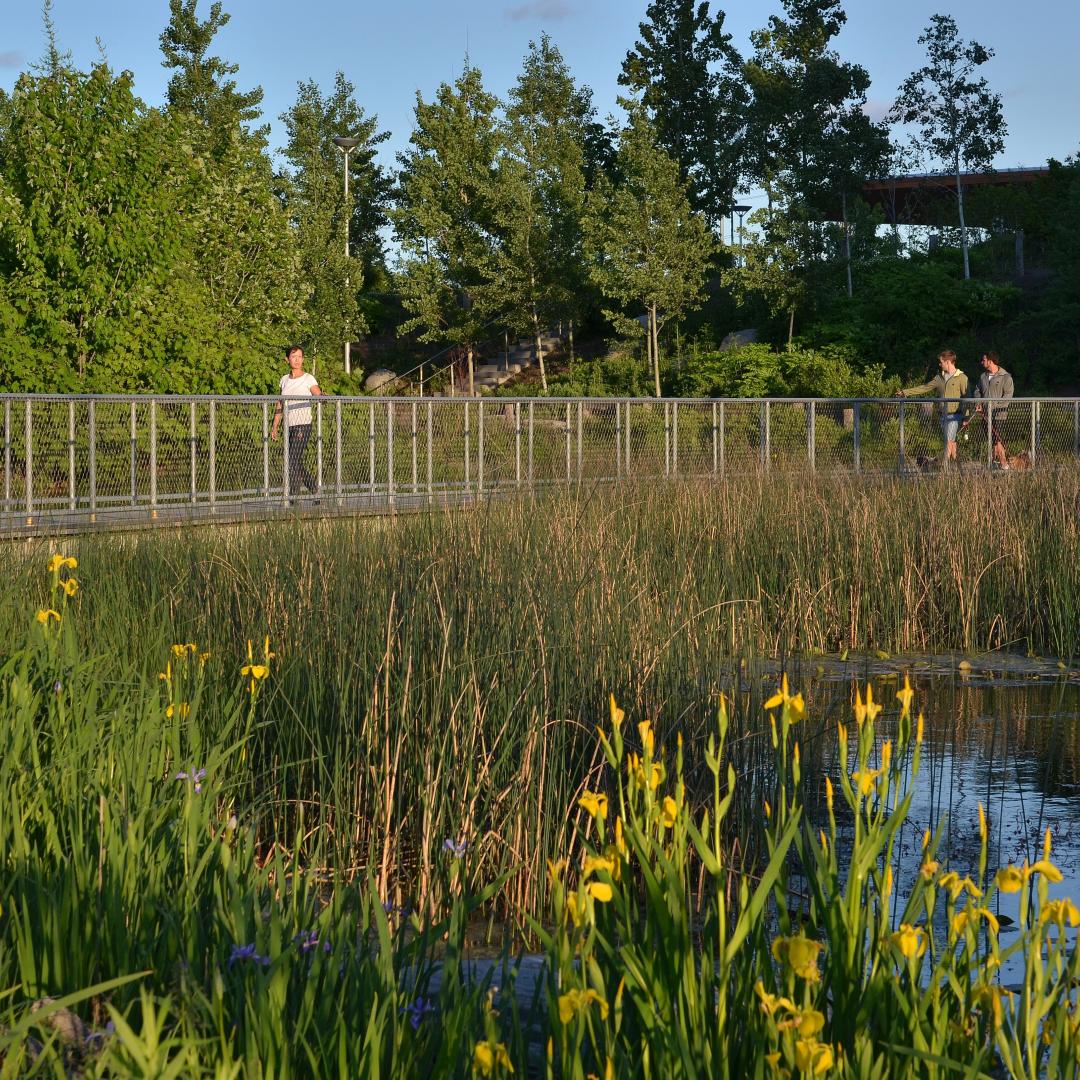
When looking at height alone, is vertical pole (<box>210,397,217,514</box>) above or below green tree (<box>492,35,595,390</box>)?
below

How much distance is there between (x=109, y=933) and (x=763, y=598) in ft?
22.3

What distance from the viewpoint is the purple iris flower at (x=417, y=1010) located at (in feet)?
8.05

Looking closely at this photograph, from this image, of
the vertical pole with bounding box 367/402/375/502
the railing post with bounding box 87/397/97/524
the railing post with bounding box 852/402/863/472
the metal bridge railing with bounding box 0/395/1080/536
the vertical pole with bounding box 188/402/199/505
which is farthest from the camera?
the railing post with bounding box 852/402/863/472

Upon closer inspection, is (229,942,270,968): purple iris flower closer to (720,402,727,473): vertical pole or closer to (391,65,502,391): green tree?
(720,402,727,473): vertical pole

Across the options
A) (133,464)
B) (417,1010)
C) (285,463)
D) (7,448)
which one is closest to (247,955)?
(417,1010)

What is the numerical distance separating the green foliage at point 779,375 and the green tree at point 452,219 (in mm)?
6986

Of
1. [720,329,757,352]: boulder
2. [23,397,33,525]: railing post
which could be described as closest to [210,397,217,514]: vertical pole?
[23,397,33,525]: railing post

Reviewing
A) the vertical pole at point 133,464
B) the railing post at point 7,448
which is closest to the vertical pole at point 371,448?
the vertical pole at point 133,464

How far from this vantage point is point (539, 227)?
44.2m

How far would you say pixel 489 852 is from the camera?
450 centimetres

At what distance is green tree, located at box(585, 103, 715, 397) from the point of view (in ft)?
134

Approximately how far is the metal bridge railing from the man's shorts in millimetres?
228

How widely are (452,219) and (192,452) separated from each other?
32517mm

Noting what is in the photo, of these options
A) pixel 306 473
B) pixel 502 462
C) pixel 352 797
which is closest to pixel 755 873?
pixel 352 797
